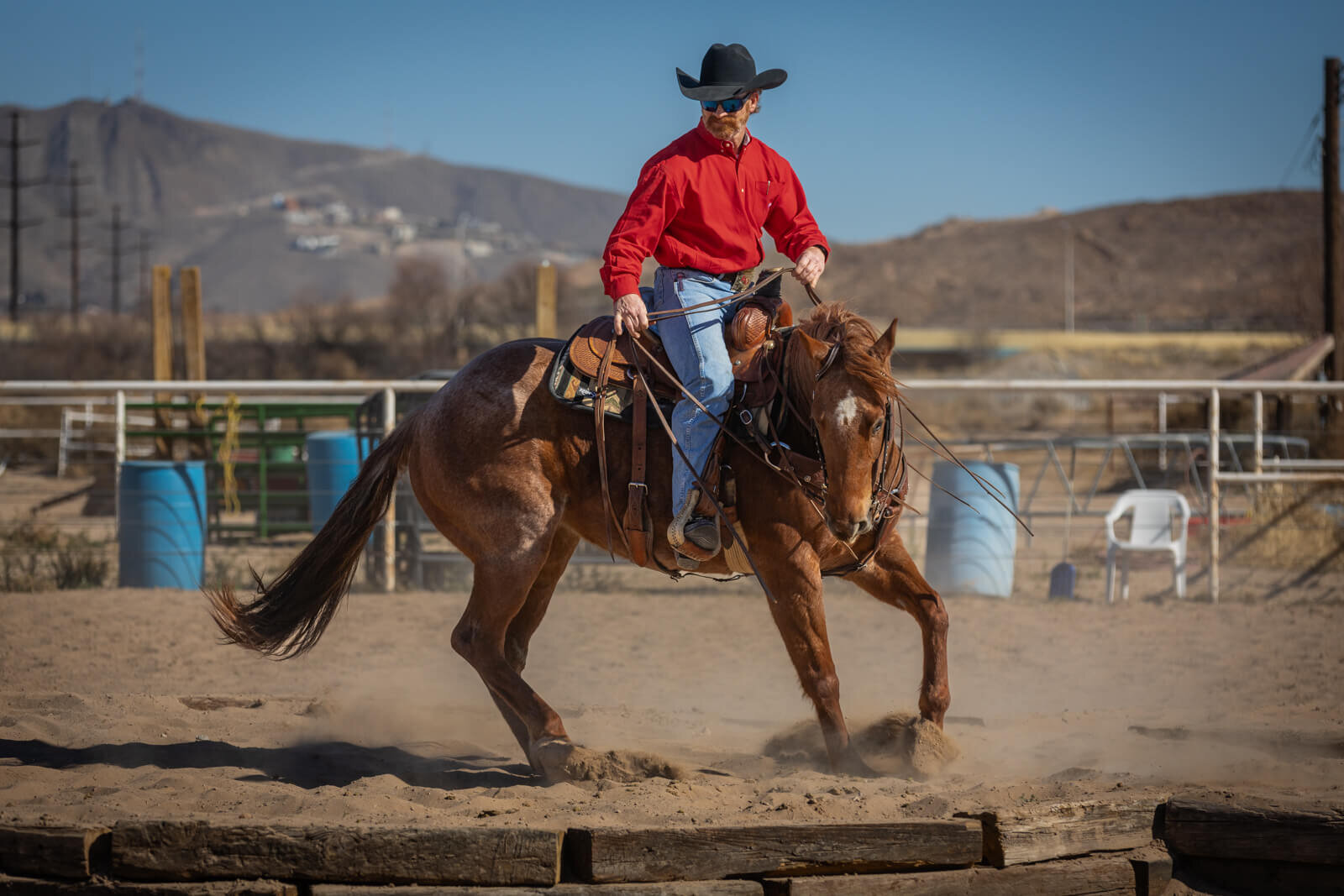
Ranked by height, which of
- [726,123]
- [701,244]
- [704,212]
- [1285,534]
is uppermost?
[726,123]

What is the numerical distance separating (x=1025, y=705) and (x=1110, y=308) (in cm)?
7613

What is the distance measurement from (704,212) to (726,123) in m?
0.35

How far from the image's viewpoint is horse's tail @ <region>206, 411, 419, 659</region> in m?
4.70

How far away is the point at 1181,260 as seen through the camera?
3219 inches

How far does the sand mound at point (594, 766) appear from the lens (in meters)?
4.14

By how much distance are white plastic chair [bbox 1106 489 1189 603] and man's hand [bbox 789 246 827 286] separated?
18.4 ft

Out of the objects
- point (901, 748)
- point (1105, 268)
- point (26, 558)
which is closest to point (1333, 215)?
point (901, 748)

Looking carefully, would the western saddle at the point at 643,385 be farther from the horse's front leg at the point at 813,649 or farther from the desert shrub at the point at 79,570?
the desert shrub at the point at 79,570

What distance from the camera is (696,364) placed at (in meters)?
4.32

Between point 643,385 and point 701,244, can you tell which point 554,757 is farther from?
point 701,244

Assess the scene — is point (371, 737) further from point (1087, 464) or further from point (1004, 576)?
point (1087, 464)

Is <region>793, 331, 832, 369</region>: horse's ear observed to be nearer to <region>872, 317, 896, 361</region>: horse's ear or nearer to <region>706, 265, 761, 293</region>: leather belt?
<region>872, 317, 896, 361</region>: horse's ear

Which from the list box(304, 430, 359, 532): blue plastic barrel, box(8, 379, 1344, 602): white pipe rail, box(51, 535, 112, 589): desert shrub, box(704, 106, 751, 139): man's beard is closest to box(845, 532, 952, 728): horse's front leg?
box(704, 106, 751, 139): man's beard

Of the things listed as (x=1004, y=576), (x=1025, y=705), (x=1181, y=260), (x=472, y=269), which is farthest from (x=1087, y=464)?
(x=472, y=269)
